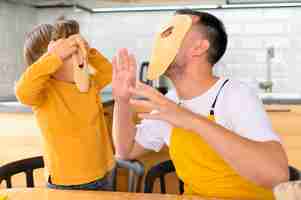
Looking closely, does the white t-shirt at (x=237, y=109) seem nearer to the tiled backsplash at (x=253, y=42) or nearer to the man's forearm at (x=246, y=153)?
the man's forearm at (x=246, y=153)

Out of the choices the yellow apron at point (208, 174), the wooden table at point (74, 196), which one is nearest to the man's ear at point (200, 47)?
the yellow apron at point (208, 174)

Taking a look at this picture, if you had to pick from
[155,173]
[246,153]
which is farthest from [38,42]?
[246,153]

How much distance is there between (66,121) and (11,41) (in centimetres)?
178

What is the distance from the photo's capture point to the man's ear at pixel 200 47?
1219 millimetres

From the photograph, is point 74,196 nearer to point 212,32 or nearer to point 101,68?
point 212,32

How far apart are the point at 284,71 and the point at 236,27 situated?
1.46 ft

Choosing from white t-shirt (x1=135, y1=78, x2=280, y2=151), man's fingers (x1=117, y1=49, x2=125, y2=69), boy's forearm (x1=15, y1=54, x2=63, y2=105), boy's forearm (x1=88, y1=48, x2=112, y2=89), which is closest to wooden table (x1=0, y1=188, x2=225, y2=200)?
white t-shirt (x1=135, y1=78, x2=280, y2=151)

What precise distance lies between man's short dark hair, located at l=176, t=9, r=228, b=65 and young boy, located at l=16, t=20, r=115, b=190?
47 cm

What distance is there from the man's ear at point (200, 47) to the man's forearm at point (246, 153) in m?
0.28

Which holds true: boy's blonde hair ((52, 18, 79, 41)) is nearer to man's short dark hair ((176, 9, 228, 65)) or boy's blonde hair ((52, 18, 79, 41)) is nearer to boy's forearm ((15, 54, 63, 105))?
boy's forearm ((15, 54, 63, 105))

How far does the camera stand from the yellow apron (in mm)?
1186

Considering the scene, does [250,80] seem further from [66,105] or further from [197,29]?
[197,29]

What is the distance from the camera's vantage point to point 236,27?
10.7 ft

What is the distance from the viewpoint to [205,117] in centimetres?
110
